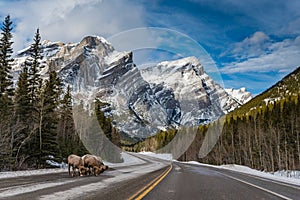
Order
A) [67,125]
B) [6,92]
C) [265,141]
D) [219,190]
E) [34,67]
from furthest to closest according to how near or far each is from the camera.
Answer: [265,141]
[67,125]
[34,67]
[6,92]
[219,190]

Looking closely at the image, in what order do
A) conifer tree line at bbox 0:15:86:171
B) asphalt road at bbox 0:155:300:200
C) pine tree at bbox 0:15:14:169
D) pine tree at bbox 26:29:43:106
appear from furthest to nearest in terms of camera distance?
pine tree at bbox 26:29:43:106 → conifer tree line at bbox 0:15:86:171 → pine tree at bbox 0:15:14:169 → asphalt road at bbox 0:155:300:200

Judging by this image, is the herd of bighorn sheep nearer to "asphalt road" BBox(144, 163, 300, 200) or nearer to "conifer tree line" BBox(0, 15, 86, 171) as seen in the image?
"asphalt road" BBox(144, 163, 300, 200)

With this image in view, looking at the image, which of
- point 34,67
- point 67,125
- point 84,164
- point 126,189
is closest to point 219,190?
point 126,189

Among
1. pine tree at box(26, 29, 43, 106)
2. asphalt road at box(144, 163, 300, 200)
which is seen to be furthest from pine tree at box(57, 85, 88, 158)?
asphalt road at box(144, 163, 300, 200)

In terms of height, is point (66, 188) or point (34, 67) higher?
point (34, 67)

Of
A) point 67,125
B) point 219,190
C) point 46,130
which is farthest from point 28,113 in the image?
point 219,190

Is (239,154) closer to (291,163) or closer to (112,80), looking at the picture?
(291,163)

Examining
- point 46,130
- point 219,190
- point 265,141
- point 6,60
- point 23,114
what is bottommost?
point 219,190

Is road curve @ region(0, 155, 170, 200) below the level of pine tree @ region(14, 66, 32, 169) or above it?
below

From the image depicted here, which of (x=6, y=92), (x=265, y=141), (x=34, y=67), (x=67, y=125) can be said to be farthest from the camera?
(x=265, y=141)

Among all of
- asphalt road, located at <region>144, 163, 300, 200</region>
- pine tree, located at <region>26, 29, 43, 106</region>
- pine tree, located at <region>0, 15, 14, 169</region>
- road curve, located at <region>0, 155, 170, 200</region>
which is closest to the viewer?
road curve, located at <region>0, 155, 170, 200</region>

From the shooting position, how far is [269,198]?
26.3ft

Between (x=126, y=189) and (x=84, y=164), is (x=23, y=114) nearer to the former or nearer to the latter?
(x=84, y=164)

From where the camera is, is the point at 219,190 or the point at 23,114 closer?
the point at 219,190
